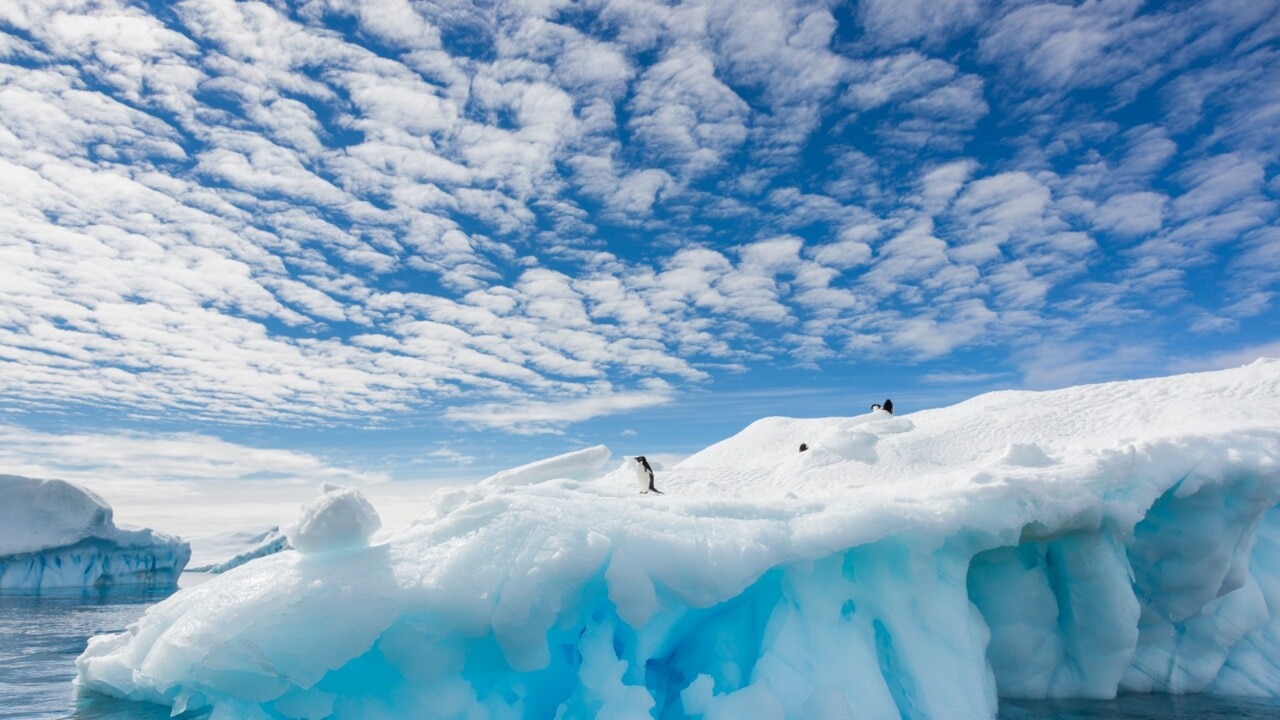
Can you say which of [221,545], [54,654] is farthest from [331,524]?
[221,545]

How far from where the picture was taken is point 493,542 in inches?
225

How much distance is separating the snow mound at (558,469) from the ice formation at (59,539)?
29439 mm

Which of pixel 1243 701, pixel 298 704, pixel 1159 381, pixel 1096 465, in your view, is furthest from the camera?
pixel 1159 381

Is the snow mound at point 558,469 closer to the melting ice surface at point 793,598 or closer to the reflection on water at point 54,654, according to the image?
the melting ice surface at point 793,598

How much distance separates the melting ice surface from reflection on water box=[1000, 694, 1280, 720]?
0.34 metres

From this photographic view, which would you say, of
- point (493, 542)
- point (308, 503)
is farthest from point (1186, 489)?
point (308, 503)

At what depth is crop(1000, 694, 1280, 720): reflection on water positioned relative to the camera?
296 inches

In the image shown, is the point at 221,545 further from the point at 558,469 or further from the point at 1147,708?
the point at 1147,708

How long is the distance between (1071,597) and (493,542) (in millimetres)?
6805

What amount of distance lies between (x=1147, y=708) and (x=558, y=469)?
7.63 m

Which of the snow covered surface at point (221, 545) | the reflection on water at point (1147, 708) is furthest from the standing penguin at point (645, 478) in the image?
the snow covered surface at point (221, 545)

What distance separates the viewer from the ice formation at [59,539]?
97.4 ft

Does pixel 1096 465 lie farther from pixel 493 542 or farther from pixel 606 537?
pixel 493 542

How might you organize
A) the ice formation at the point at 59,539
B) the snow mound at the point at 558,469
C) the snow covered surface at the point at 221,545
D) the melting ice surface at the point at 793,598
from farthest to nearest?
the snow covered surface at the point at 221,545 < the ice formation at the point at 59,539 < the snow mound at the point at 558,469 < the melting ice surface at the point at 793,598
